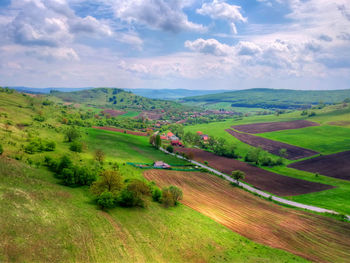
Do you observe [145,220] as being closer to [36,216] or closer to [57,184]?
[36,216]

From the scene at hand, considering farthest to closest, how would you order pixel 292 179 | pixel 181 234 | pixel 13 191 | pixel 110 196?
pixel 292 179 < pixel 110 196 < pixel 181 234 < pixel 13 191

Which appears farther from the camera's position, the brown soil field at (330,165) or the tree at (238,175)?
the brown soil field at (330,165)

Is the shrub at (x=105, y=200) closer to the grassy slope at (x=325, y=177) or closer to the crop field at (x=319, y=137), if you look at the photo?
the grassy slope at (x=325, y=177)

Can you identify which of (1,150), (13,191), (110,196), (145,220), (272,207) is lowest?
(272,207)

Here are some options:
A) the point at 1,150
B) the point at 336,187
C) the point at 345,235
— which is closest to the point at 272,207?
the point at 345,235

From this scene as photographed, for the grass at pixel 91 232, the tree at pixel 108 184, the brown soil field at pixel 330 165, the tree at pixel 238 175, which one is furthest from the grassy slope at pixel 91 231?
the brown soil field at pixel 330 165

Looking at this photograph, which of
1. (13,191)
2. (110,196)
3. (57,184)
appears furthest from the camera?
(57,184)

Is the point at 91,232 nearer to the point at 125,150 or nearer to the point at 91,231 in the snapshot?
the point at 91,231
